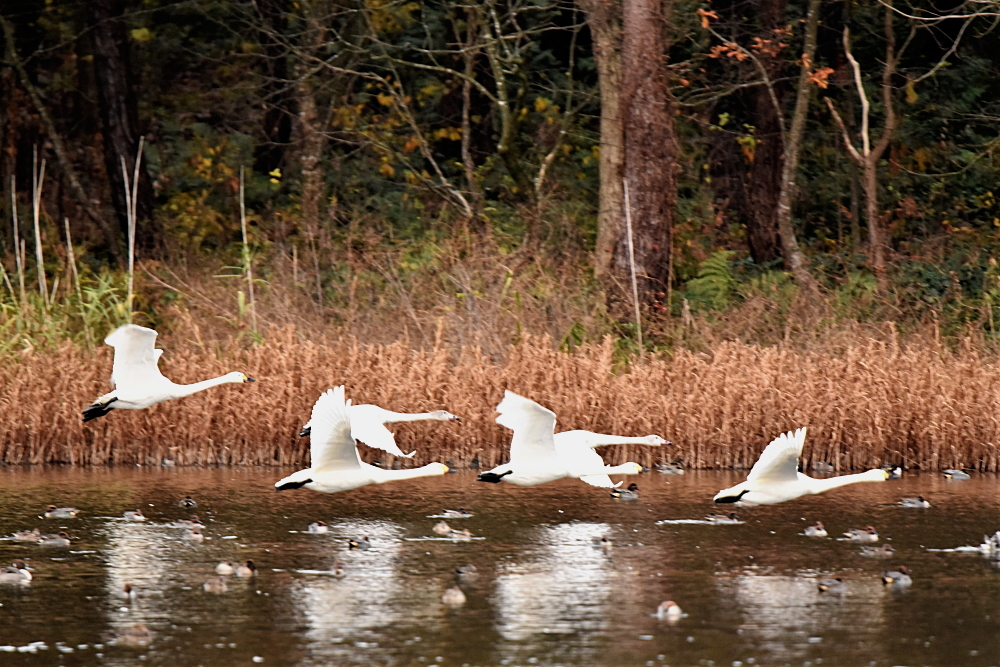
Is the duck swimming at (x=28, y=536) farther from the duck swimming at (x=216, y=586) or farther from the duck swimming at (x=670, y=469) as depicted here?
the duck swimming at (x=670, y=469)

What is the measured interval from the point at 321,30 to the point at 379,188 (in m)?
5.72

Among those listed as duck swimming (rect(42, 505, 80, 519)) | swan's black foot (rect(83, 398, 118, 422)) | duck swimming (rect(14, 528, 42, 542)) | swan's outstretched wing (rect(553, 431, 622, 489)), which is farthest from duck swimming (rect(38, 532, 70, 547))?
swan's outstretched wing (rect(553, 431, 622, 489))

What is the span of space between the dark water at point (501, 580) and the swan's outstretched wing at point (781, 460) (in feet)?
2.08

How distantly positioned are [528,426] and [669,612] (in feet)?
7.18

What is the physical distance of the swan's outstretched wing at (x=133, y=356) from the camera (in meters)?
12.1

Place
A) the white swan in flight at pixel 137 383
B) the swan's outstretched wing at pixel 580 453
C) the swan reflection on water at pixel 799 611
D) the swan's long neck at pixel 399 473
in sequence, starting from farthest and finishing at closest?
the white swan in flight at pixel 137 383, the swan's outstretched wing at pixel 580 453, the swan's long neck at pixel 399 473, the swan reflection on water at pixel 799 611

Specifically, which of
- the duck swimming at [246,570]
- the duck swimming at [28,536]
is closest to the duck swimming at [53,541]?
the duck swimming at [28,536]

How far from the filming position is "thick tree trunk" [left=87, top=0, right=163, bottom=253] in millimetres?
25922

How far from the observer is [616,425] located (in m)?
15.7

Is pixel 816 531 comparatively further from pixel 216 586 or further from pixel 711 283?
pixel 711 283

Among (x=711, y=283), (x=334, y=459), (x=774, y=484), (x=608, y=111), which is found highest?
(x=608, y=111)

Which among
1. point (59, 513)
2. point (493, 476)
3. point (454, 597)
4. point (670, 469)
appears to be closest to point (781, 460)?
point (493, 476)

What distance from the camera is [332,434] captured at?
10945 millimetres

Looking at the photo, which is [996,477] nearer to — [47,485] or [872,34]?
[47,485]
